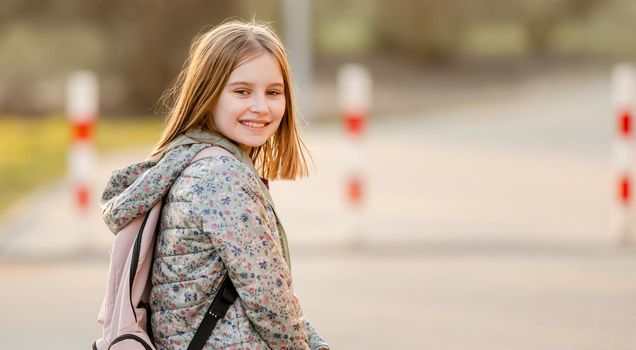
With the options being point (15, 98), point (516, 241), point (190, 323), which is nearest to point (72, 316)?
point (516, 241)

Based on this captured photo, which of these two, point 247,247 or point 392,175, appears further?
point 392,175

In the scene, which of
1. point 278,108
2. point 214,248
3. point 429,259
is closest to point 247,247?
point 214,248

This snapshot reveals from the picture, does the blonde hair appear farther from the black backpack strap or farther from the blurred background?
the blurred background

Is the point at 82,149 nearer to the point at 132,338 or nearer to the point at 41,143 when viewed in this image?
the point at 132,338

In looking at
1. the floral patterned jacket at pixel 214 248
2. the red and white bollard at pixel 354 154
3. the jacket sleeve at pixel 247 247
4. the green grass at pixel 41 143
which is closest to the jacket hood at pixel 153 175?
the floral patterned jacket at pixel 214 248

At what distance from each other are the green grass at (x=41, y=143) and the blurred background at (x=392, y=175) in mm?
60

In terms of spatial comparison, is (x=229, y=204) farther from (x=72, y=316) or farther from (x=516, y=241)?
(x=516, y=241)

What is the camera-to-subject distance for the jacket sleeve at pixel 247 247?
308cm

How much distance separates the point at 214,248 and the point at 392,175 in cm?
1107

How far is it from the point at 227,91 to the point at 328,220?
299 inches

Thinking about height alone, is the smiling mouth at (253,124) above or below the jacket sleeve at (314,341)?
above

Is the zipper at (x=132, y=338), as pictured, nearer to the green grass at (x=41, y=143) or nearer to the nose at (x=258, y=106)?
the nose at (x=258, y=106)

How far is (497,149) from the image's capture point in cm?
1692

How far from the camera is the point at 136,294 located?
3230 millimetres
